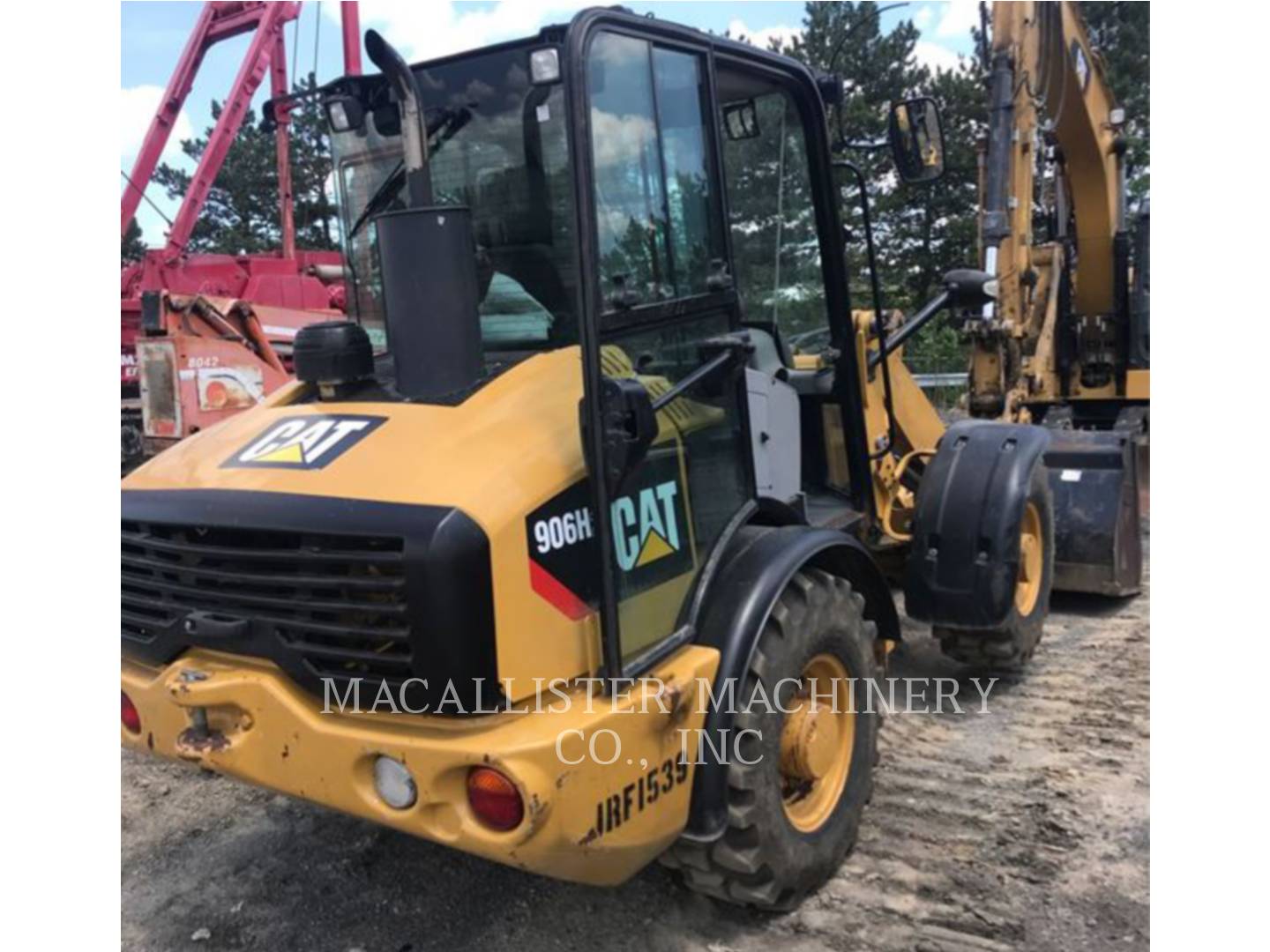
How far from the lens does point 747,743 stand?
8.57 feet

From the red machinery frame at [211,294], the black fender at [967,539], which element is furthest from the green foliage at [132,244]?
the black fender at [967,539]

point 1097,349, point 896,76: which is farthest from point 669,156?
point 896,76

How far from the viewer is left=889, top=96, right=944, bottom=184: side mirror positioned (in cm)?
348

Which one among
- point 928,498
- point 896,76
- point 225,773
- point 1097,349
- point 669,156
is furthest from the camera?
point 896,76

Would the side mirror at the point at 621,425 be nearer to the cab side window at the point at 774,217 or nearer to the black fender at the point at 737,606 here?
the black fender at the point at 737,606

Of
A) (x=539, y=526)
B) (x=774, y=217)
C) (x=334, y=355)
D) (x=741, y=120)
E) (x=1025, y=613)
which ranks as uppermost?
(x=741, y=120)

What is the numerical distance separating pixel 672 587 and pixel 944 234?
20992 millimetres

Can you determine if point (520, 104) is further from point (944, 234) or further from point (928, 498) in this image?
point (944, 234)

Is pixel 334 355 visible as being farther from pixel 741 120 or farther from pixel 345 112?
pixel 741 120

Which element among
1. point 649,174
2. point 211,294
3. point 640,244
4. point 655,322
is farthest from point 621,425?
point 211,294

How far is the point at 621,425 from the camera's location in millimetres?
2271

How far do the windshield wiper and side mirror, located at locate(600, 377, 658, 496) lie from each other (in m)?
1.07

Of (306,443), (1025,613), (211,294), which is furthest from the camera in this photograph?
(211,294)

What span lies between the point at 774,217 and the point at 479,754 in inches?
84.9
